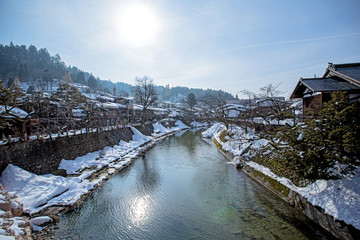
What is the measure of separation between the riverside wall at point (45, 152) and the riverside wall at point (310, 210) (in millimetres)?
11666

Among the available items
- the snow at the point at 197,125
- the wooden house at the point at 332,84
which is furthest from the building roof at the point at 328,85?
the snow at the point at 197,125

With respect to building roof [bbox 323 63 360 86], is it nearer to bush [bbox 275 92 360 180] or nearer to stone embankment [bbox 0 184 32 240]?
bush [bbox 275 92 360 180]

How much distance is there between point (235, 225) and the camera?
20.4 feet

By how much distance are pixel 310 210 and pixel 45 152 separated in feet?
43.2

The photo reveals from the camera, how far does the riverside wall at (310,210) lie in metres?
5.05

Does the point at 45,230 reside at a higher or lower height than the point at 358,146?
lower

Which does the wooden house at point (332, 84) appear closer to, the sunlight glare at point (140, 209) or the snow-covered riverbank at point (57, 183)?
the sunlight glare at point (140, 209)

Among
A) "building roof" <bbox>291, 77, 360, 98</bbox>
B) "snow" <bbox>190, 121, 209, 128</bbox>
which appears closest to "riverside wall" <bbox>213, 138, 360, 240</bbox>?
"building roof" <bbox>291, 77, 360, 98</bbox>

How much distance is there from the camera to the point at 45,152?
31.7 ft

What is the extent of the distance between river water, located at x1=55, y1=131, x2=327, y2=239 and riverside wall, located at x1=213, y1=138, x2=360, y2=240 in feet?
0.86

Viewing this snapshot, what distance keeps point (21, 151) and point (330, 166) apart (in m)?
13.9

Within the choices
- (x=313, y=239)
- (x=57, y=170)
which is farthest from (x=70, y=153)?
(x=313, y=239)

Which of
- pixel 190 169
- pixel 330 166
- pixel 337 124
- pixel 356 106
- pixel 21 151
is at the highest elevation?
pixel 356 106

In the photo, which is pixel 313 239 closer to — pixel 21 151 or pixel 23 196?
pixel 23 196
